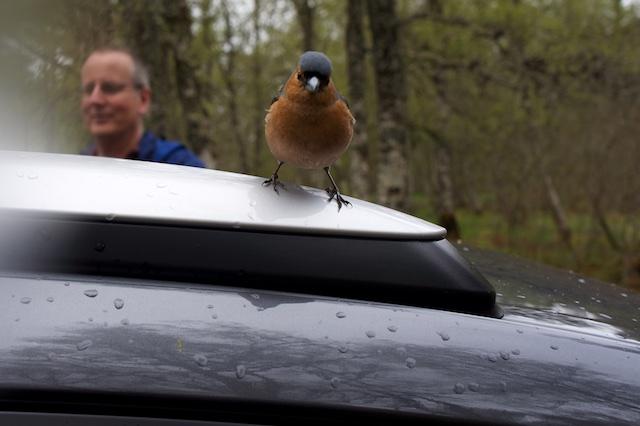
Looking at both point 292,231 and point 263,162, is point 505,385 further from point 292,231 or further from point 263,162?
point 263,162

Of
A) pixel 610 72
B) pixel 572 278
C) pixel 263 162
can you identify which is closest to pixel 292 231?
pixel 572 278

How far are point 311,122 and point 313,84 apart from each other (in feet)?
0.41

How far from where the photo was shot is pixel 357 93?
43.8 feet

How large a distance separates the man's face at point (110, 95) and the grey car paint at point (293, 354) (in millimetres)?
3391

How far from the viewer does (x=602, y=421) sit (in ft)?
3.95

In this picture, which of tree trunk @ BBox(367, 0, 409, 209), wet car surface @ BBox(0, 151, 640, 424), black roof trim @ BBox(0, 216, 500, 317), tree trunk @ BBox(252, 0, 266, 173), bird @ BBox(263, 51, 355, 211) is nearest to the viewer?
wet car surface @ BBox(0, 151, 640, 424)

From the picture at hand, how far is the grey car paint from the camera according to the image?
113 centimetres

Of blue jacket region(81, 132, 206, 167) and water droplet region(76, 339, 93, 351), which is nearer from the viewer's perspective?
water droplet region(76, 339, 93, 351)

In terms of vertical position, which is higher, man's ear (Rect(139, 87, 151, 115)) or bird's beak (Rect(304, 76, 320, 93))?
man's ear (Rect(139, 87, 151, 115))

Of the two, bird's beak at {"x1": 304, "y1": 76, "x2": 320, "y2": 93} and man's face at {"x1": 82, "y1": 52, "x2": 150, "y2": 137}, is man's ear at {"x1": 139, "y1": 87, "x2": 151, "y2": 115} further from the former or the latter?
bird's beak at {"x1": 304, "y1": 76, "x2": 320, "y2": 93}

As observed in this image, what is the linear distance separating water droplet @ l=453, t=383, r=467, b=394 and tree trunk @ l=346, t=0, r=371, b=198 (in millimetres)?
11289

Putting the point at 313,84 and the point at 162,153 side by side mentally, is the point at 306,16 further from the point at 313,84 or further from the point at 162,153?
the point at 313,84

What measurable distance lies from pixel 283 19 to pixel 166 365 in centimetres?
2169

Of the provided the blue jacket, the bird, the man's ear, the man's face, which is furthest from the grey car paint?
the man's ear
